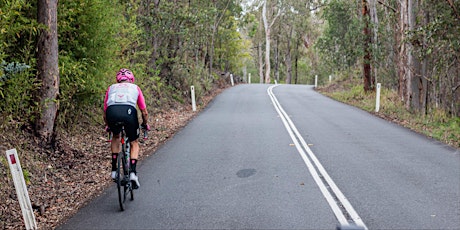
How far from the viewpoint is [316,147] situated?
1081cm

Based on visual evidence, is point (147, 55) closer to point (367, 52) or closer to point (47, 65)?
point (47, 65)

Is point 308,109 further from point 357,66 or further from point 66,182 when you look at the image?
point 357,66

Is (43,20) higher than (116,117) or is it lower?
higher

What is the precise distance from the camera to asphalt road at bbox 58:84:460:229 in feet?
18.8

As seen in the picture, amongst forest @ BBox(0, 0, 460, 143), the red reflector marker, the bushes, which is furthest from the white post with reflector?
the bushes

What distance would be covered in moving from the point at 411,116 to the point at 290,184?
11.5 meters

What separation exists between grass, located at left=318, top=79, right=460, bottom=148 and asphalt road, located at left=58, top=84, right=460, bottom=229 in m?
0.73

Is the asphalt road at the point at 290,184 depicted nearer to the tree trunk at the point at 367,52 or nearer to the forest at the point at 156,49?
the forest at the point at 156,49

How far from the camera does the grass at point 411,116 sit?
13023 mm

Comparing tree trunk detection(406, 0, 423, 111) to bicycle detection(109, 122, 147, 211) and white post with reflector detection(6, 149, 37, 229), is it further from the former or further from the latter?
white post with reflector detection(6, 149, 37, 229)

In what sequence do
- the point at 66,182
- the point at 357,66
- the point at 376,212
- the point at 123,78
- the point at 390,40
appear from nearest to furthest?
the point at 376,212, the point at 123,78, the point at 66,182, the point at 390,40, the point at 357,66

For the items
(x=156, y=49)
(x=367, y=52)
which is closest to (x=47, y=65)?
(x=156, y=49)

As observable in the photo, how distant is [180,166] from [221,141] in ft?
9.88

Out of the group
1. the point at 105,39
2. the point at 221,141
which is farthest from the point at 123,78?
the point at 221,141
